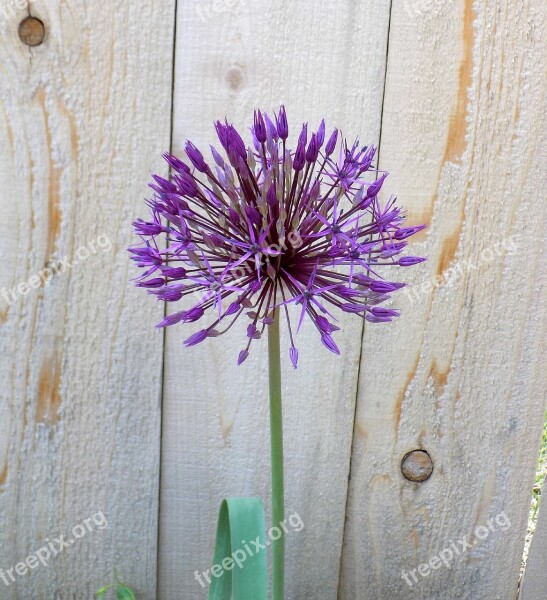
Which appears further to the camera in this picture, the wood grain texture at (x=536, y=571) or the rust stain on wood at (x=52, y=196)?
the wood grain texture at (x=536, y=571)

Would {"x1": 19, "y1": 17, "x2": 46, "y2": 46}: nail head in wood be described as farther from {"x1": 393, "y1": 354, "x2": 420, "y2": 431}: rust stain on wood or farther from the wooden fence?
{"x1": 393, "y1": 354, "x2": 420, "y2": 431}: rust stain on wood

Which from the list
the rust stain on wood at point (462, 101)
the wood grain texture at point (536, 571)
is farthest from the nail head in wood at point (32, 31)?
the wood grain texture at point (536, 571)

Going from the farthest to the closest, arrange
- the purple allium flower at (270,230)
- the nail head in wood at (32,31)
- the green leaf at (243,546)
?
1. the nail head in wood at (32,31)
2. the green leaf at (243,546)
3. the purple allium flower at (270,230)

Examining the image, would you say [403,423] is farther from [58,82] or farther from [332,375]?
[58,82]

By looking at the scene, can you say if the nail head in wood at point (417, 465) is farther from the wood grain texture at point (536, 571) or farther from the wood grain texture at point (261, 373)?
the wood grain texture at point (536, 571)

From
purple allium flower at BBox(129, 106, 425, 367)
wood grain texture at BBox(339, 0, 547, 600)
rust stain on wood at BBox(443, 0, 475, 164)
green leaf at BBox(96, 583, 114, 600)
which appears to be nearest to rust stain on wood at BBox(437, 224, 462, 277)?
wood grain texture at BBox(339, 0, 547, 600)

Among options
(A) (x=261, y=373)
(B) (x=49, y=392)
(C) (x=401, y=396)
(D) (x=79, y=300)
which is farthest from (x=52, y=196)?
(C) (x=401, y=396)

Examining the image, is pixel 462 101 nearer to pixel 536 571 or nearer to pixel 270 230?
pixel 270 230

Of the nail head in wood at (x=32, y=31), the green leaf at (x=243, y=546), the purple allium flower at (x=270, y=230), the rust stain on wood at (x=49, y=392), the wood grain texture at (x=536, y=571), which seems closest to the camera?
the purple allium flower at (x=270, y=230)

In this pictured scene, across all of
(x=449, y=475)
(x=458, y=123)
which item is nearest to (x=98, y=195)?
(x=458, y=123)

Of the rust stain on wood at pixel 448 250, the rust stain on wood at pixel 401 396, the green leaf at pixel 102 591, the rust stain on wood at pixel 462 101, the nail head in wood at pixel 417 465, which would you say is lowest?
the green leaf at pixel 102 591
